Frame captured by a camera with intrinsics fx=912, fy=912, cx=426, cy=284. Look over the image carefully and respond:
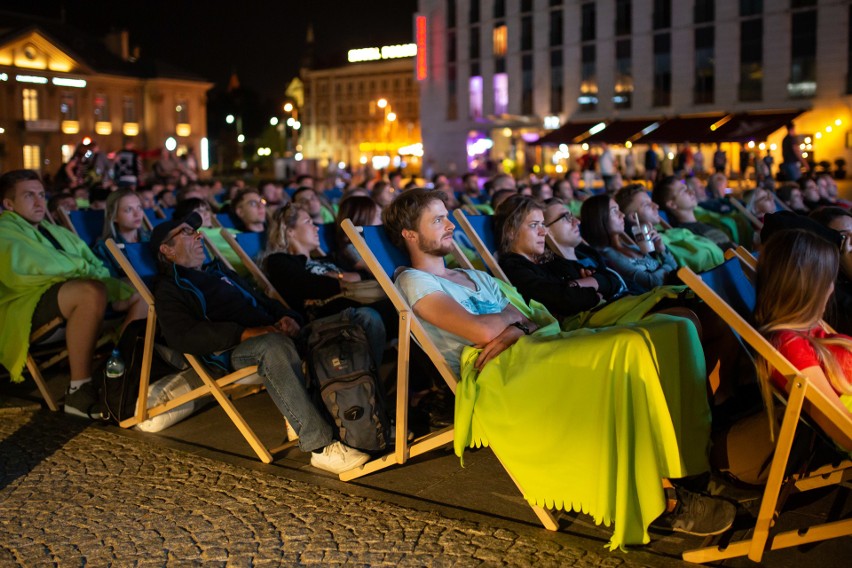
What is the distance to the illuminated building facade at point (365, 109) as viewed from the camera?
87.6m

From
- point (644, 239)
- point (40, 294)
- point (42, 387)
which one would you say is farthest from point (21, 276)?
point (644, 239)

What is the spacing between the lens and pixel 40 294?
5359 mm

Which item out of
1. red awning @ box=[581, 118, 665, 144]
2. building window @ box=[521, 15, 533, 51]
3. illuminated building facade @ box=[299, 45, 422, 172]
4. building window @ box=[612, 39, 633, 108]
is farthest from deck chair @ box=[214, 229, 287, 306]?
illuminated building facade @ box=[299, 45, 422, 172]

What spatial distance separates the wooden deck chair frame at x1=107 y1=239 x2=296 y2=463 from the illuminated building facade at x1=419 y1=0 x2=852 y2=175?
110ft

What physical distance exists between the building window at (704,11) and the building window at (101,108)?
142ft

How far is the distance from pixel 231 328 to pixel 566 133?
130ft

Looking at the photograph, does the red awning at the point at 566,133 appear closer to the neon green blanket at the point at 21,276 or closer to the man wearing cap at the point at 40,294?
the man wearing cap at the point at 40,294

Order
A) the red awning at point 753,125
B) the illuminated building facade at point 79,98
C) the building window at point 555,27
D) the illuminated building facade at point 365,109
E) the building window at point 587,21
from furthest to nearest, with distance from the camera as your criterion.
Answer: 1. the illuminated building facade at point 365,109
2. the illuminated building facade at point 79,98
3. the building window at point 555,27
4. the building window at point 587,21
5. the red awning at point 753,125

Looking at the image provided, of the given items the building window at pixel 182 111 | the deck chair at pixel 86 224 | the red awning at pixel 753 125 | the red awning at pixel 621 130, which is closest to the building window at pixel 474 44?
the red awning at pixel 621 130

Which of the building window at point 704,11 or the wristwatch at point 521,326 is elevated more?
the building window at point 704,11

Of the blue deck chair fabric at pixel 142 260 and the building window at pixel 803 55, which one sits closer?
the blue deck chair fabric at pixel 142 260

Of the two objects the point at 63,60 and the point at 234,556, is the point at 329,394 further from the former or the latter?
the point at 63,60

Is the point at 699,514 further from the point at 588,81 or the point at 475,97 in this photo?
the point at 475,97

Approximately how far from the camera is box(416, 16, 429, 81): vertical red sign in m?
51.6
